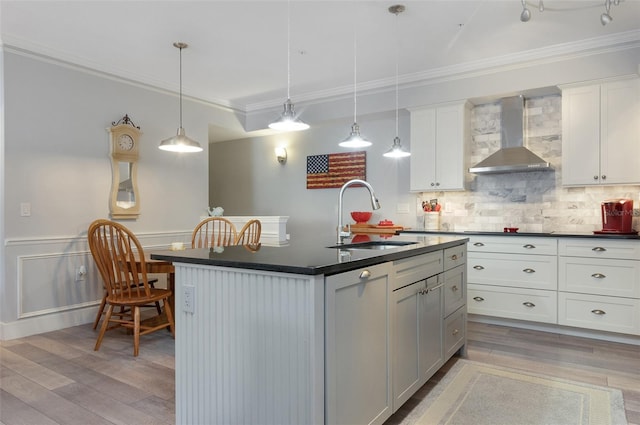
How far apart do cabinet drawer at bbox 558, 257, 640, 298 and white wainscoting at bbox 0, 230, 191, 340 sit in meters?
4.50

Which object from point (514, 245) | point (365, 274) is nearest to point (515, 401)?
point (365, 274)

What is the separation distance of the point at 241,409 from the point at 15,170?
3.27 meters

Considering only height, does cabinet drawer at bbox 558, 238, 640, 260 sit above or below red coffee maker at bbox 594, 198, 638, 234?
below

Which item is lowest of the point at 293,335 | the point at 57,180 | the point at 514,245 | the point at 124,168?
the point at 293,335

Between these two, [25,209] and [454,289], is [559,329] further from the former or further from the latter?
[25,209]

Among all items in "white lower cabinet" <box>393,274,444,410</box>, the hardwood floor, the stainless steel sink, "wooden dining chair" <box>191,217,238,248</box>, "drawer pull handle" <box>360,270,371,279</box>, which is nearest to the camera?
"drawer pull handle" <box>360,270,371,279</box>

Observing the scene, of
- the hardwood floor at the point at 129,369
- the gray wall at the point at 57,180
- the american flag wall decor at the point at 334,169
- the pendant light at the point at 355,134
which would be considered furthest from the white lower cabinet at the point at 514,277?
the gray wall at the point at 57,180

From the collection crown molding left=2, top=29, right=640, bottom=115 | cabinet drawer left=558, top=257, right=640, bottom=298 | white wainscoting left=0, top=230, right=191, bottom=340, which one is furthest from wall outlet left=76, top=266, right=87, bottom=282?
cabinet drawer left=558, top=257, right=640, bottom=298

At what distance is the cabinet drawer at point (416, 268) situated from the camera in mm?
2135

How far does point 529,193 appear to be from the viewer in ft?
14.5

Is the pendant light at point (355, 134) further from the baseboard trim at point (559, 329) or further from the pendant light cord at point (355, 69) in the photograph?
the baseboard trim at point (559, 329)

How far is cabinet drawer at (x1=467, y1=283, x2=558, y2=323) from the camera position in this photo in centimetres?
383

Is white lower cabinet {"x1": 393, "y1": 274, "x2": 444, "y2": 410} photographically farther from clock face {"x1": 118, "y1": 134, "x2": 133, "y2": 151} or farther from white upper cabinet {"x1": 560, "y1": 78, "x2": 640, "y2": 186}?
clock face {"x1": 118, "y1": 134, "x2": 133, "y2": 151}

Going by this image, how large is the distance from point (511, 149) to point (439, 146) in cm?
72
